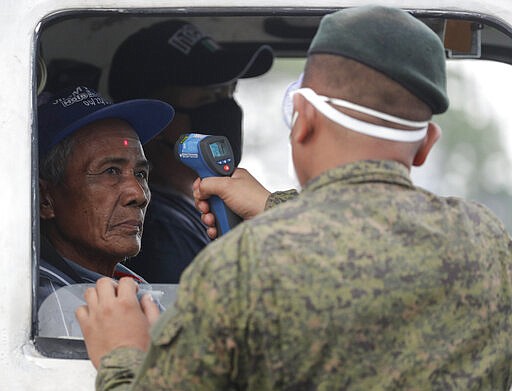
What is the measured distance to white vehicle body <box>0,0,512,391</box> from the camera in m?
2.21

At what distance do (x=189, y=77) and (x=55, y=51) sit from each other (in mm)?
518

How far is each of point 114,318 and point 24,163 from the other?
50 cm

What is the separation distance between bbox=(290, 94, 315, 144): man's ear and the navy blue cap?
1.23 metres

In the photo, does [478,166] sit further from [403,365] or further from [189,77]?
[403,365]

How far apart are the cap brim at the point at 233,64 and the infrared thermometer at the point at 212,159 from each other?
159 centimetres

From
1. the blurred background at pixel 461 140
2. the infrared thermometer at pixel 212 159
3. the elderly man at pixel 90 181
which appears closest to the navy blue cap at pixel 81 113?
the elderly man at pixel 90 181

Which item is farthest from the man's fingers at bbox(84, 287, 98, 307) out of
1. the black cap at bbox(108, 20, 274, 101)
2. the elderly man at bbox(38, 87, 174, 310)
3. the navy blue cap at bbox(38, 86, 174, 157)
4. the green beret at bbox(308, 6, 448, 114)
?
the black cap at bbox(108, 20, 274, 101)

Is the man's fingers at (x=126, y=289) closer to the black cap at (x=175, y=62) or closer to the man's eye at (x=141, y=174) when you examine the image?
the man's eye at (x=141, y=174)

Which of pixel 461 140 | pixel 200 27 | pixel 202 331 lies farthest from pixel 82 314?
pixel 461 140

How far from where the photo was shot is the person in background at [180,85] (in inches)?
156

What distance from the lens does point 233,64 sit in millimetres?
4098

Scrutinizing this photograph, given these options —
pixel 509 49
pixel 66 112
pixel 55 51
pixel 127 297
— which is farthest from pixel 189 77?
pixel 127 297

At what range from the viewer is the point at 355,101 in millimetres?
1759

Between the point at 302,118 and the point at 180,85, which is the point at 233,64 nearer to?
the point at 180,85
